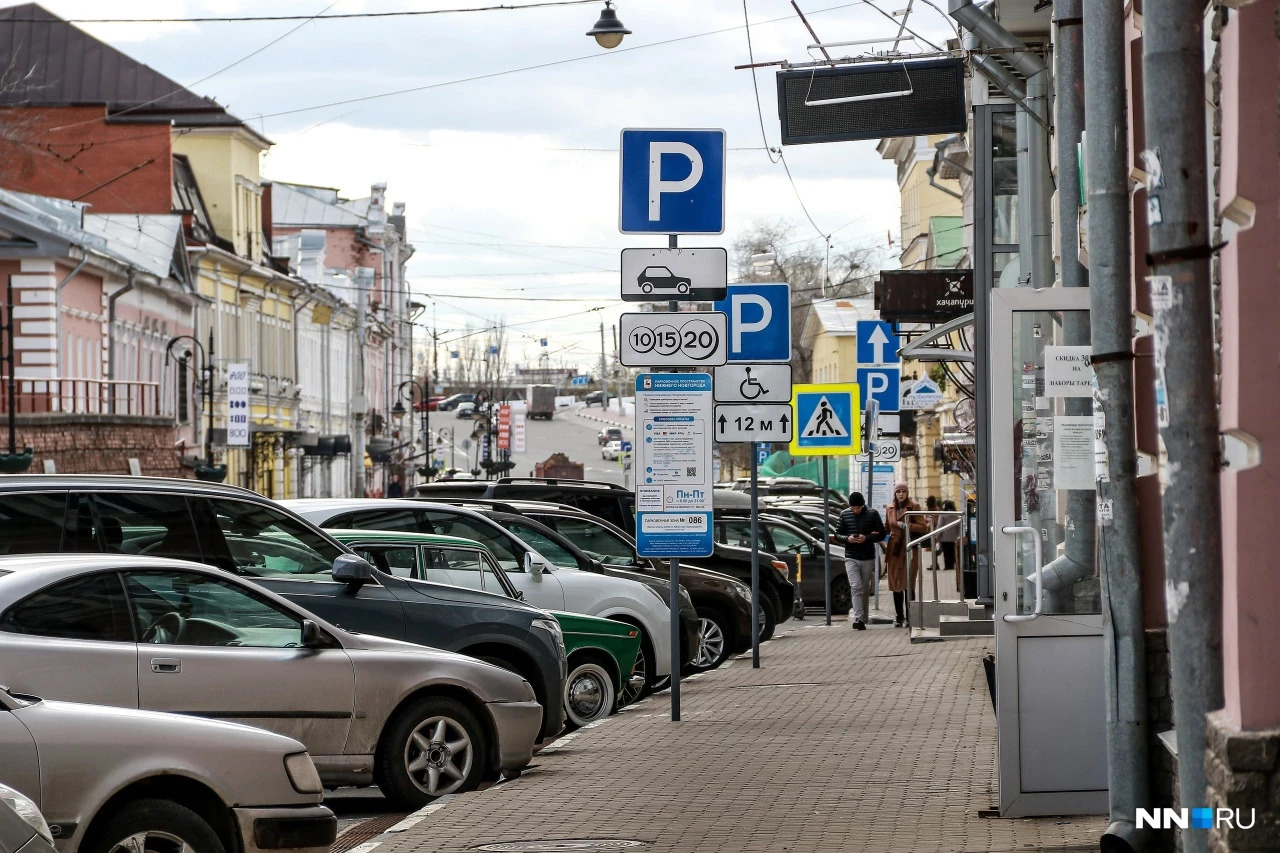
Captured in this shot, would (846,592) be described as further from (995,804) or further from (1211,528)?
(1211,528)

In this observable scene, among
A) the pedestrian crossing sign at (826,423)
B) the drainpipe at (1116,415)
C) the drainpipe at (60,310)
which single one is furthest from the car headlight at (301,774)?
the drainpipe at (60,310)

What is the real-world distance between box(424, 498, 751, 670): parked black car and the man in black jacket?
206 inches

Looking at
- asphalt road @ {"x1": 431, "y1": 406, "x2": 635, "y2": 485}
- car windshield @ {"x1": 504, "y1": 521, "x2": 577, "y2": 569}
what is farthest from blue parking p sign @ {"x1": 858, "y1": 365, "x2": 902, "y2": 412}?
asphalt road @ {"x1": 431, "y1": 406, "x2": 635, "y2": 485}

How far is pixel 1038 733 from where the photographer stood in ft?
29.6

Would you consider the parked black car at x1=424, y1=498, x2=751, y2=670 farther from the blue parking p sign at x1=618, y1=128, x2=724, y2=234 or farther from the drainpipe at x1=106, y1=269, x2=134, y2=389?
the drainpipe at x1=106, y1=269, x2=134, y2=389

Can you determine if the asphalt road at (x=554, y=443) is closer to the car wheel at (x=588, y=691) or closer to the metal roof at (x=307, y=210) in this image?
the metal roof at (x=307, y=210)

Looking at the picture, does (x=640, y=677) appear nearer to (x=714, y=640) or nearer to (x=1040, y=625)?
(x=714, y=640)

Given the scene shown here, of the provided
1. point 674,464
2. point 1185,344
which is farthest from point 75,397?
point 1185,344

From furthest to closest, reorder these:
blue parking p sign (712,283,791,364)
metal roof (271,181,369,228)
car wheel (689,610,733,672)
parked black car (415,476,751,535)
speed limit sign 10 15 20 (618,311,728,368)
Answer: metal roof (271,181,369,228)
parked black car (415,476,751,535)
car wheel (689,610,733,672)
blue parking p sign (712,283,791,364)
speed limit sign 10 15 20 (618,311,728,368)

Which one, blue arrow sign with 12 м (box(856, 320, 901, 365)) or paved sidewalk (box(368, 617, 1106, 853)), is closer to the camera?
paved sidewalk (box(368, 617, 1106, 853))

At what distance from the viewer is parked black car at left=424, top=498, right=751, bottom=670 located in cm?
1908

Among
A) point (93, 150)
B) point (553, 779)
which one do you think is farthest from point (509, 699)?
point (93, 150)

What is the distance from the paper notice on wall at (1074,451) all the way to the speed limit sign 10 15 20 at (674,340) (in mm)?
4774

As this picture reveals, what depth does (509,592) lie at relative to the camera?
14141 millimetres
